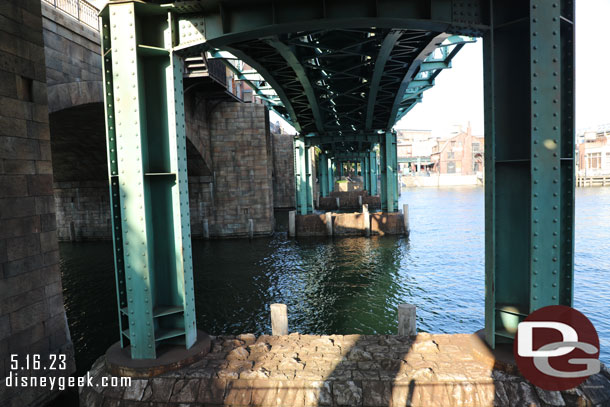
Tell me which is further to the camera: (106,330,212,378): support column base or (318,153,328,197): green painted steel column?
(318,153,328,197): green painted steel column

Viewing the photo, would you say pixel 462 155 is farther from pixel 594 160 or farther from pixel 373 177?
pixel 373 177

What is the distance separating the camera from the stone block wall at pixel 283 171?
2007 inches

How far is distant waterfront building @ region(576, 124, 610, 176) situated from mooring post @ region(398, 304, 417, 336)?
11353 centimetres

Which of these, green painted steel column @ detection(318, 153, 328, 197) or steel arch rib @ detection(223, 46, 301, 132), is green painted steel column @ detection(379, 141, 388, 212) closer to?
steel arch rib @ detection(223, 46, 301, 132)

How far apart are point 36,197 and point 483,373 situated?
31.6 feet

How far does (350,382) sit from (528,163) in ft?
15.6

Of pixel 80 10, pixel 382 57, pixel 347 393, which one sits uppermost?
pixel 80 10

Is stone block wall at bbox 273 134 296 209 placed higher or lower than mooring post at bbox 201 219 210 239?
higher

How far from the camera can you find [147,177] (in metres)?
6.47

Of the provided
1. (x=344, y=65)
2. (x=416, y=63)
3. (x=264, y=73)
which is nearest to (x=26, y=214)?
(x=264, y=73)

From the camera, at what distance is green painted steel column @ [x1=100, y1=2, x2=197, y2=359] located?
6.20 m

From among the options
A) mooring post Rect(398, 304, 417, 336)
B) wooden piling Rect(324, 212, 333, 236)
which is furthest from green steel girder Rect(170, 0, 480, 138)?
wooden piling Rect(324, 212, 333, 236)

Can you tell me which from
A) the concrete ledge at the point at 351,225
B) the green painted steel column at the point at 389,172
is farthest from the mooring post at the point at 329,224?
the green painted steel column at the point at 389,172

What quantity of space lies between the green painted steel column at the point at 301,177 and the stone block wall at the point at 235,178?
2.84 meters
